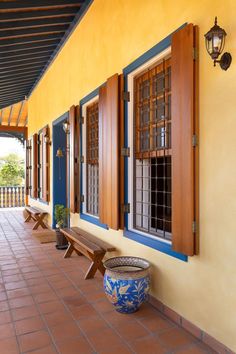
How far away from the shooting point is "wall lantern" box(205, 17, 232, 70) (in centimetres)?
194

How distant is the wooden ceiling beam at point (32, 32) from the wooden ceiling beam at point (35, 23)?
0.16 meters

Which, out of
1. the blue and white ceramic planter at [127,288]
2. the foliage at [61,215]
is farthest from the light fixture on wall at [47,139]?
the blue and white ceramic planter at [127,288]

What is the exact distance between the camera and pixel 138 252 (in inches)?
123

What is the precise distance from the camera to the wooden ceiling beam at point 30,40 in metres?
4.96

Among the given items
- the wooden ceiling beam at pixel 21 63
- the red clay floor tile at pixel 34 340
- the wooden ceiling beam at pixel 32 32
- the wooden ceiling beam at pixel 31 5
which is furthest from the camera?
the wooden ceiling beam at pixel 21 63

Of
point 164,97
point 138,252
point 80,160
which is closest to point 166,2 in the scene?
point 164,97

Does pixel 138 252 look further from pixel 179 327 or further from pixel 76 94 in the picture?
pixel 76 94

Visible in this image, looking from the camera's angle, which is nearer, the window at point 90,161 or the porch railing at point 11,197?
the window at point 90,161

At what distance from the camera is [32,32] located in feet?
16.1

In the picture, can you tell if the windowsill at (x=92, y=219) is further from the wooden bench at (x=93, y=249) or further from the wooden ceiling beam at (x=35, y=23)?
the wooden ceiling beam at (x=35, y=23)

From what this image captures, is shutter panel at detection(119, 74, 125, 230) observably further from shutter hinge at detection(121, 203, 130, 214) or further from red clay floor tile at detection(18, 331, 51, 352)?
red clay floor tile at detection(18, 331, 51, 352)

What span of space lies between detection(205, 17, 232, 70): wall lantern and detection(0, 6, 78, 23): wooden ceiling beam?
3263mm

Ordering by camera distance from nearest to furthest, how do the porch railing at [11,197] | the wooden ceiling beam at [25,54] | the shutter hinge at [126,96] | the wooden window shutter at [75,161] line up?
the shutter hinge at [126,96] → the wooden window shutter at [75,161] → the wooden ceiling beam at [25,54] → the porch railing at [11,197]

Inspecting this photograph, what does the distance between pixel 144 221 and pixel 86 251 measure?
949 mm
